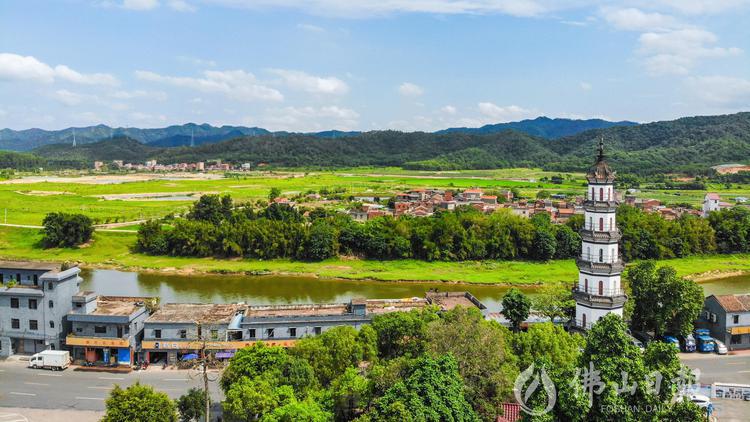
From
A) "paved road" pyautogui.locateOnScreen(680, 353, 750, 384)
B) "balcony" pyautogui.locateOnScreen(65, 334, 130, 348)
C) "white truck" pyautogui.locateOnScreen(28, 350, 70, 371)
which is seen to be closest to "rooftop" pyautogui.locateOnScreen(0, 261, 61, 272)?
"balcony" pyautogui.locateOnScreen(65, 334, 130, 348)

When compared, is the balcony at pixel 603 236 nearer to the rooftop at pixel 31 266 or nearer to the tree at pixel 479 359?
the tree at pixel 479 359

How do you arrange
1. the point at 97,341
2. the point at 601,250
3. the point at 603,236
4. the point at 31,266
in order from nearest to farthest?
the point at 603,236
the point at 601,250
the point at 97,341
the point at 31,266

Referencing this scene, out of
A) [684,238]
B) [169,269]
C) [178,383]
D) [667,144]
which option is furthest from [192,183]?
[667,144]

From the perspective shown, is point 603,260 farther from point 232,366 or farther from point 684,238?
point 684,238

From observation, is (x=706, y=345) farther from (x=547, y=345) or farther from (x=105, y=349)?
(x=105, y=349)

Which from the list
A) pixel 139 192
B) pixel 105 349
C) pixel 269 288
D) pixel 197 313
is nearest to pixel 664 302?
pixel 197 313

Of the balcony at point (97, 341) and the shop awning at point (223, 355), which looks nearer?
the balcony at point (97, 341)

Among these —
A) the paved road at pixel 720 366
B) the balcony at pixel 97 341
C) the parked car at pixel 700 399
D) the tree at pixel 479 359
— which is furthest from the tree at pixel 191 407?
the paved road at pixel 720 366
